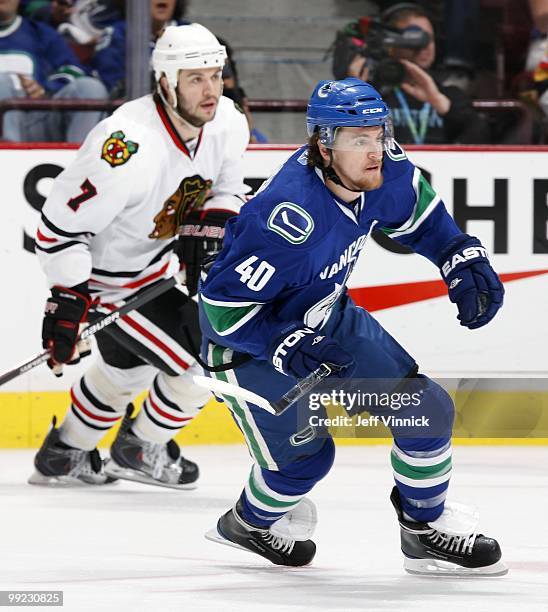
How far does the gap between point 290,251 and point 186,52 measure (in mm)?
1203

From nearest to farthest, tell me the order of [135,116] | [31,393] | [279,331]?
[279,331] → [135,116] → [31,393]

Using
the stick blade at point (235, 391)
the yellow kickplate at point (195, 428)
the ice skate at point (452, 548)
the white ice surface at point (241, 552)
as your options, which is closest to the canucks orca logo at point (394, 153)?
the stick blade at point (235, 391)

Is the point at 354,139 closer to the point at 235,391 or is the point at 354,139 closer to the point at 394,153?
the point at 394,153

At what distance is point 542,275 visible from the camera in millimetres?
4426

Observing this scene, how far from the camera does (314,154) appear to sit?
2.65m

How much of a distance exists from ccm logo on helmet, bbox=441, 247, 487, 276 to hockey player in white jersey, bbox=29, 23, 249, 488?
91cm

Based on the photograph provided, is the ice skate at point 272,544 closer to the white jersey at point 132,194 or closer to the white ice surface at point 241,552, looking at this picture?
the white ice surface at point 241,552

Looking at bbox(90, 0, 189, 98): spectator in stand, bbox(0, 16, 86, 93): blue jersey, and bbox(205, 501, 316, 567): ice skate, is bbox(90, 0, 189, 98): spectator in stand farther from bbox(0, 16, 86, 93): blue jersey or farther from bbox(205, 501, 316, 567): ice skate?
bbox(205, 501, 316, 567): ice skate

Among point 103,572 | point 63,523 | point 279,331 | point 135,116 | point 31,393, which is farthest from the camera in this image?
point 31,393

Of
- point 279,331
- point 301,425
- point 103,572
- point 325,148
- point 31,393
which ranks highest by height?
point 325,148

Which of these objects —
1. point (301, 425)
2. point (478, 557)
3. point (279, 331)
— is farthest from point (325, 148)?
point (478, 557)

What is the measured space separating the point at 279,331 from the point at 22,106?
2.11 metres

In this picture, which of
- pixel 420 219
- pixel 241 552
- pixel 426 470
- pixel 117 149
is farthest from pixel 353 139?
pixel 117 149

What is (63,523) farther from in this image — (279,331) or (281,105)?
(281,105)
